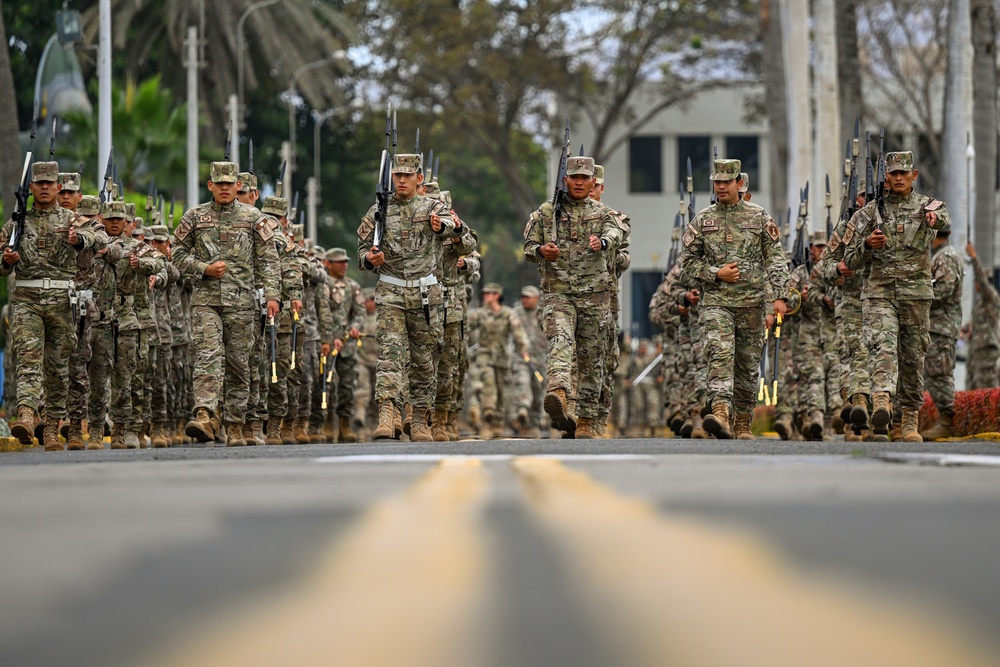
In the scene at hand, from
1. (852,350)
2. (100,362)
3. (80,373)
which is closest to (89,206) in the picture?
(100,362)

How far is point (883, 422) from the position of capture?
40.3 ft

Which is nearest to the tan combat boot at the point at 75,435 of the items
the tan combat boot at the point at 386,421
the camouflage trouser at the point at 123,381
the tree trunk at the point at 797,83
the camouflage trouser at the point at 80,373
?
the camouflage trouser at the point at 80,373

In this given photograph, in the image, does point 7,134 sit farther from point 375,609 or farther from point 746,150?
point 746,150

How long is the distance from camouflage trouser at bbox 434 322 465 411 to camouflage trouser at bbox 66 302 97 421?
114 inches

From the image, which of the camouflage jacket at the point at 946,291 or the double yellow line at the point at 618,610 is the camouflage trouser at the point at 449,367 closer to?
the camouflage jacket at the point at 946,291

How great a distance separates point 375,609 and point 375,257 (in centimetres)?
1142

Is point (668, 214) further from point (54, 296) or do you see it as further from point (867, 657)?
point (867, 657)

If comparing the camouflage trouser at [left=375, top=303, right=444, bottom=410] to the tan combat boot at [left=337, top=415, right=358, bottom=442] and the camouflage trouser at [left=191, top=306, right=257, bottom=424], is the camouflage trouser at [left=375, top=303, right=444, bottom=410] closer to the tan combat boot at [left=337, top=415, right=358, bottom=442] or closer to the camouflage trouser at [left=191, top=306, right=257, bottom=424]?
the camouflage trouser at [left=191, top=306, right=257, bottom=424]

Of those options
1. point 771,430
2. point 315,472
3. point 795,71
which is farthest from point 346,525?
point 795,71

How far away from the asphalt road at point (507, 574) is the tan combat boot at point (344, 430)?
659 inches

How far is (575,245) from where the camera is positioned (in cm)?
1432

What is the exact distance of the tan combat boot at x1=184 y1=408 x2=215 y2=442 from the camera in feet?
43.1

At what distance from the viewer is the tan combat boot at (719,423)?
1346 centimetres

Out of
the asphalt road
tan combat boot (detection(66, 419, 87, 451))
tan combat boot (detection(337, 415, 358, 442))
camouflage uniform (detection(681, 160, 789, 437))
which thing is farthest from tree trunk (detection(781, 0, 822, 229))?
the asphalt road
